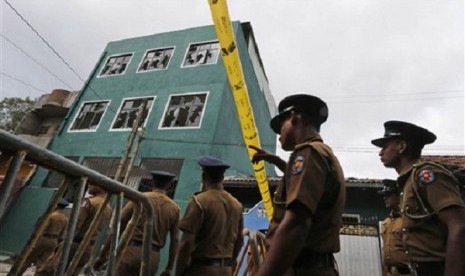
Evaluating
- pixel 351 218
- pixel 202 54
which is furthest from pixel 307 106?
pixel 202 54

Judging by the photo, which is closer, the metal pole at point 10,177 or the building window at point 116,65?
the metal pole at point 10,177

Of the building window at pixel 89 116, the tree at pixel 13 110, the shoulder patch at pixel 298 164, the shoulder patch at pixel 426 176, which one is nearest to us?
the shoulder patch at pixel 298 164

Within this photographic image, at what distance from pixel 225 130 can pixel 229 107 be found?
46.5 inches

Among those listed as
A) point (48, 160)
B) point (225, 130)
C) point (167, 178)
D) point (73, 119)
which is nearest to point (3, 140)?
point (48, 160)

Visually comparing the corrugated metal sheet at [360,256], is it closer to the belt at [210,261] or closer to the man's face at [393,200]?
the man's face at [393,200]

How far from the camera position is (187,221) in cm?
287

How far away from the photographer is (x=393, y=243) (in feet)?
11.8

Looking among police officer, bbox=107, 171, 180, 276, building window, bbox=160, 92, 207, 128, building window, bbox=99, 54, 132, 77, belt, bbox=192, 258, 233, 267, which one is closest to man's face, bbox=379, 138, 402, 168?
belt, bbox=192, 258, 233, 267

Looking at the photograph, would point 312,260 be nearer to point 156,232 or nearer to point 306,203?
point 306,203

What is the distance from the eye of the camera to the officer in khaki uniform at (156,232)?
10.7 feet

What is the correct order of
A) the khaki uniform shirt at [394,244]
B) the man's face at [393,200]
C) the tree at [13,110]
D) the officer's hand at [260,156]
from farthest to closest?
1. the tree at [13,110]
2. the man's face at [393,200]
3. the khaki uniform shirt at [394,244]
4. the officer's hand at [260,156]

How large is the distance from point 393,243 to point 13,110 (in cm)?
2696

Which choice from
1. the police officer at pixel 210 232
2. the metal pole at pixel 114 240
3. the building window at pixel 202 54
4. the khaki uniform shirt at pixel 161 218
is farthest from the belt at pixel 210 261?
the building window at pixel 202 54

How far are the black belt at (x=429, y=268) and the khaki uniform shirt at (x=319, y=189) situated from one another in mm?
889
